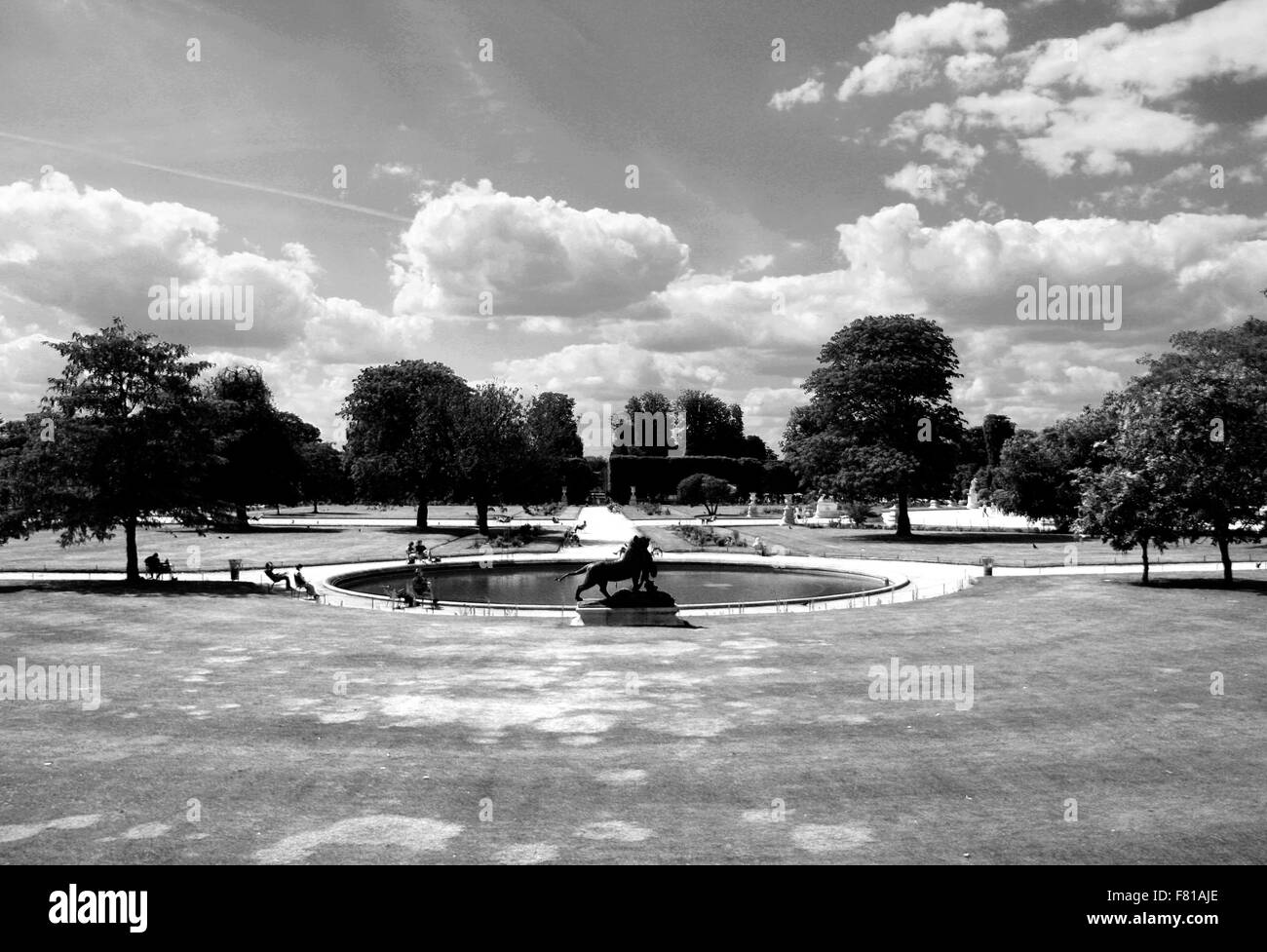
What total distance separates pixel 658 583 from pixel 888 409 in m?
30.1

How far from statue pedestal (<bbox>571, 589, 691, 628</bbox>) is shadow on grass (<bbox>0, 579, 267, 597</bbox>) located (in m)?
14.2

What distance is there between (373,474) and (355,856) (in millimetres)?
62675

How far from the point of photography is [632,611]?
1126 inches

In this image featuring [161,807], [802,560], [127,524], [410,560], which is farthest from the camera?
[802,560]

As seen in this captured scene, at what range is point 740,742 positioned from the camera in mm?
14898

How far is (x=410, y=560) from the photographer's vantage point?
145 ft

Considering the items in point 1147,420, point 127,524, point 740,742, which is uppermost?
point 1147,420

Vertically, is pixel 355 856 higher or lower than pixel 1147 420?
lower

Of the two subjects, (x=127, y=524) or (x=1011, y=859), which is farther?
(x=127, y=524)

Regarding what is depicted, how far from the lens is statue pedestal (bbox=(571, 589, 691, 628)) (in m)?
28.4

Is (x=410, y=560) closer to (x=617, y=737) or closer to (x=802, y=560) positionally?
(x=802, y=560)

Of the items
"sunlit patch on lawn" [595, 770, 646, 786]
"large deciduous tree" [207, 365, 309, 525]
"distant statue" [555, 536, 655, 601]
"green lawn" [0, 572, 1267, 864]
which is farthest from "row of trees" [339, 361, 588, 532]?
"sunlit patch on lawn" [595, 770, 646, 786]
